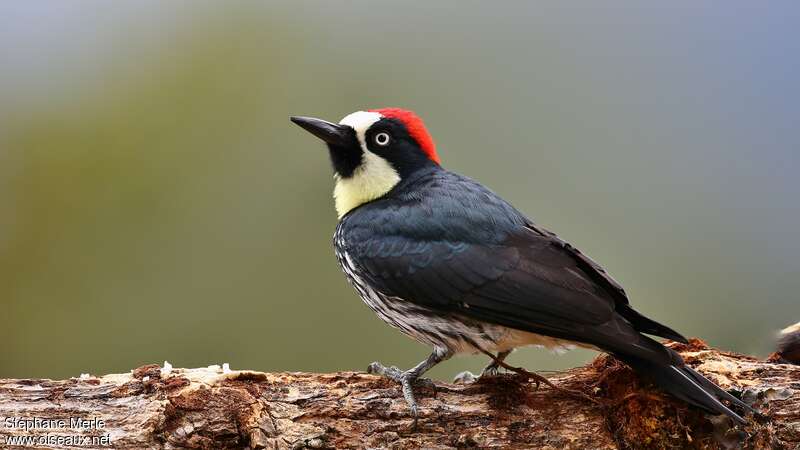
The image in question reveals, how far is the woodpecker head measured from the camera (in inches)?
225

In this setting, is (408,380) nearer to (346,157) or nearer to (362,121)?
(346,157)

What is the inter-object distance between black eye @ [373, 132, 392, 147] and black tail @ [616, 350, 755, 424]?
2124 millimetres

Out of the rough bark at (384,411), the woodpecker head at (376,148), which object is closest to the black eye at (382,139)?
the woodpecker head at (376,148)

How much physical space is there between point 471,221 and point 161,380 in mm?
1904

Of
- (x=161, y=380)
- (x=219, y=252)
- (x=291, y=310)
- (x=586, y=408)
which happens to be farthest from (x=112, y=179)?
(x=586, y=408)

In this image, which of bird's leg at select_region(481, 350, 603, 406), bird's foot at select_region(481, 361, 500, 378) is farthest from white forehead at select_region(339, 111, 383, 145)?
bird's leg at select_region(481, 350, 603, 406)

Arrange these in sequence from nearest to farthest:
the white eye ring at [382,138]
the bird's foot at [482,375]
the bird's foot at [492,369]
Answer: the bird's foot at [482,375], the bird's foot at [492,369], the white eye ring at [382,138]

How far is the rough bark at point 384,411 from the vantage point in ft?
14.1

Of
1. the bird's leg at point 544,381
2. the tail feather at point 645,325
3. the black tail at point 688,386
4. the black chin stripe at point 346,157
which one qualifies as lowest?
the black tail at point 688,386

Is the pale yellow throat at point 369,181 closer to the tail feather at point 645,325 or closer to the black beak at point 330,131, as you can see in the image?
the black beak at point 330,131

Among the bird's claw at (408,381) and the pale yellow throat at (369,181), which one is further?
the pale yellow throat at (369,181)

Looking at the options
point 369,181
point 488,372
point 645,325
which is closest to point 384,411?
point 488,372

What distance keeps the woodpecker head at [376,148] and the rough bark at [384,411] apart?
1446mm

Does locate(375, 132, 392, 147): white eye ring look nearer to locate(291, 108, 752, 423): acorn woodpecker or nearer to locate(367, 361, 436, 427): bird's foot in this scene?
locate(291, 108, 752, 423): acorn woodpecker
